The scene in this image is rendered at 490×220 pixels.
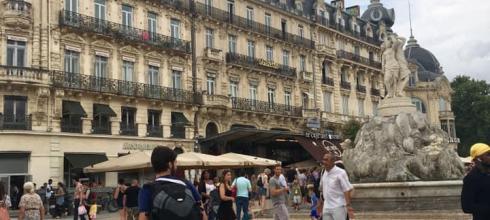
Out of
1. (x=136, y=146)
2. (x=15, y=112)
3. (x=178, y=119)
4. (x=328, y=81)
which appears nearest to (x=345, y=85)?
(x=328, y=81)

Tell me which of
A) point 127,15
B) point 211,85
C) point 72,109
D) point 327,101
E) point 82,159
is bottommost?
point 82,159

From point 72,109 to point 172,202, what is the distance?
2228 cm

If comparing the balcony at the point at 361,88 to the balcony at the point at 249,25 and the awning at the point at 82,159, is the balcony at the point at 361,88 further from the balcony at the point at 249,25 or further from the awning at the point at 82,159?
the awning at the point at 82,159

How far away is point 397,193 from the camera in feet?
47.3

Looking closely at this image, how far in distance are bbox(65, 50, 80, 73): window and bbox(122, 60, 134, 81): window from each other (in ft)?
8.67

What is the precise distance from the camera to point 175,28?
3164 cm

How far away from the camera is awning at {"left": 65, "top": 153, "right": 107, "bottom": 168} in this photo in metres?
24.7

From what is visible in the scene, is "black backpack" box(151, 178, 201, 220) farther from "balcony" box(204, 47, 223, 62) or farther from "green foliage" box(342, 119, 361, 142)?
"green foliage" box(342, 119, 361, 142)

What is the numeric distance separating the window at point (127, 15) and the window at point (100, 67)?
7.75 feet

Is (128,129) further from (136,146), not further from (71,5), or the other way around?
(71,5)

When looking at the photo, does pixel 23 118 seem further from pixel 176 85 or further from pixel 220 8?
pixel 220 8

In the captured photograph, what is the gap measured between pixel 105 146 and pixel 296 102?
16.8 metres

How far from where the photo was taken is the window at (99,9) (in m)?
27.4

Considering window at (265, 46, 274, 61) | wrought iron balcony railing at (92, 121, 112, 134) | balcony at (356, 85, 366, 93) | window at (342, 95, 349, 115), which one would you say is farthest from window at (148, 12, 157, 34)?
balcony at (356, 85, 366, 93)
